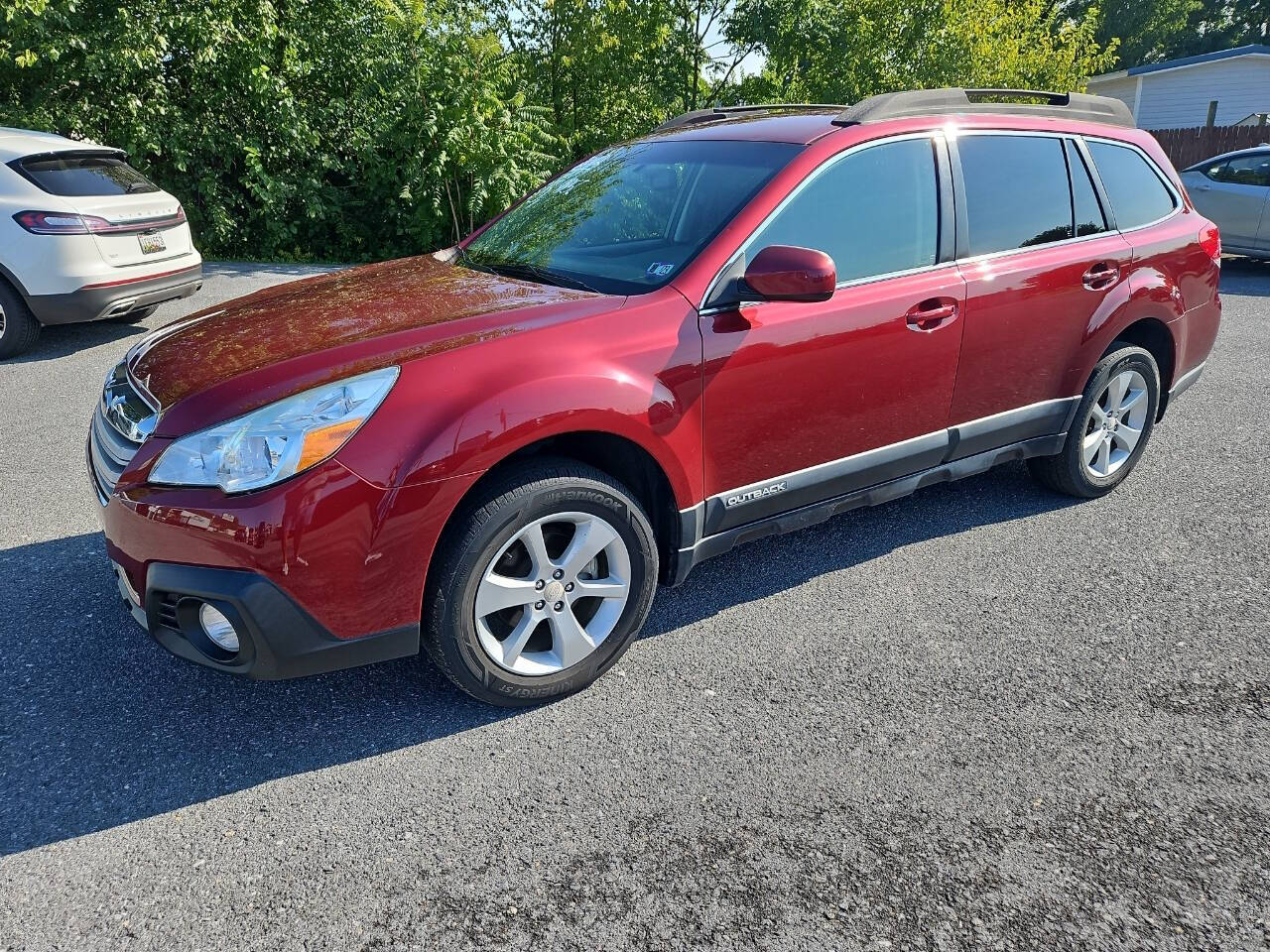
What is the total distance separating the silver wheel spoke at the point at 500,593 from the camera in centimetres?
276

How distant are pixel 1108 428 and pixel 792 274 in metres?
2.45

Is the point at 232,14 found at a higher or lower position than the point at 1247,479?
higher

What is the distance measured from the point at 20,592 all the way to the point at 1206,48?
55.8 metres

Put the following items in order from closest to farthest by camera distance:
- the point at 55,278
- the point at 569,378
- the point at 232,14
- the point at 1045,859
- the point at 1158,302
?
the point at 1045,859
the point at 569,378
the point at 1158,302
the point at 55,278
the point at 232,14

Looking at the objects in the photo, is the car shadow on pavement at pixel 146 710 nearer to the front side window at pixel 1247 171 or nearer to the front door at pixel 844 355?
the front door at pixel 844 355

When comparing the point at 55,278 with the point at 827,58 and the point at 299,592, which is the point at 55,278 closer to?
the point at 299,592

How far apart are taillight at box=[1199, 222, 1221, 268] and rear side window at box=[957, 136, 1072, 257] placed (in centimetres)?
105

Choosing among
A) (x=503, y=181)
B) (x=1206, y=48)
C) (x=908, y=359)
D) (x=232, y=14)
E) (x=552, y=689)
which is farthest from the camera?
(x=1206, y=48)

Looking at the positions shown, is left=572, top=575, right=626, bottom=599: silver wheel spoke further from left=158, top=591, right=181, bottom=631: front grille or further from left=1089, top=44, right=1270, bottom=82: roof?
left=1089, top=44, right=1270, bottom=82: roof

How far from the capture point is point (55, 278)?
6770mm

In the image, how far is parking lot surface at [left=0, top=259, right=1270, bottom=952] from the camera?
7.14 ft

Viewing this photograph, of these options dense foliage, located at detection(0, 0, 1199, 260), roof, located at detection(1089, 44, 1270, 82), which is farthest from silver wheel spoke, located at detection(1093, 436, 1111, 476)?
roof, located at detection(1089, 44, 1270, 82)

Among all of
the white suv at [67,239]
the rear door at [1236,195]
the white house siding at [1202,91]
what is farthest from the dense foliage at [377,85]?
the white house siding at [1202,91]

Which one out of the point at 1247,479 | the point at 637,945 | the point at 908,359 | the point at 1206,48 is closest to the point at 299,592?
the point at 637,945
